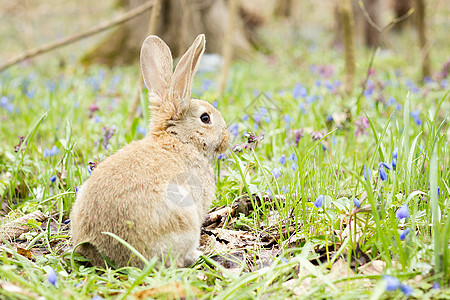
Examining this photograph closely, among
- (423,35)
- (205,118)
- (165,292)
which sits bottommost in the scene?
(165,292)

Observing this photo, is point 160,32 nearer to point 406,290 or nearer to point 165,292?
point 165,292

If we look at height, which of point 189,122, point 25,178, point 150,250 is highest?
point 189,122

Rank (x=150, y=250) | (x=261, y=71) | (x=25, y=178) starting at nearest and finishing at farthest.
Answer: (x=150, y=250) < (x=25, y=178) < (x=261, y=71)

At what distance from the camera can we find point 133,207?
282 cm

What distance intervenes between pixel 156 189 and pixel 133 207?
0.64 ft

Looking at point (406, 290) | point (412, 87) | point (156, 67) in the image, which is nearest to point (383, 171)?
point (406, 290)

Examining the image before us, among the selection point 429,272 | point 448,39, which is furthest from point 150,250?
point 448,39

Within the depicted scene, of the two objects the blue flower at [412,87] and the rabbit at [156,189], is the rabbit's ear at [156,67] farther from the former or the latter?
the blue flower at [412,87]

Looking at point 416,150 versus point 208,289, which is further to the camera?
point 416,150

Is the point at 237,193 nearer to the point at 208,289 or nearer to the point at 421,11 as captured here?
the point at 208,289

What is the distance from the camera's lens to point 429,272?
2.48 metres

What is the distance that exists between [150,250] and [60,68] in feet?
34.4

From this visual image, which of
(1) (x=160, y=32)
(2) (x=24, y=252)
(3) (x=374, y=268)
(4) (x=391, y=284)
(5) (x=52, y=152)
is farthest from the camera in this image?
(1) (x=160, y=32)

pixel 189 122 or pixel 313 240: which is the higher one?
pixel 189 122
